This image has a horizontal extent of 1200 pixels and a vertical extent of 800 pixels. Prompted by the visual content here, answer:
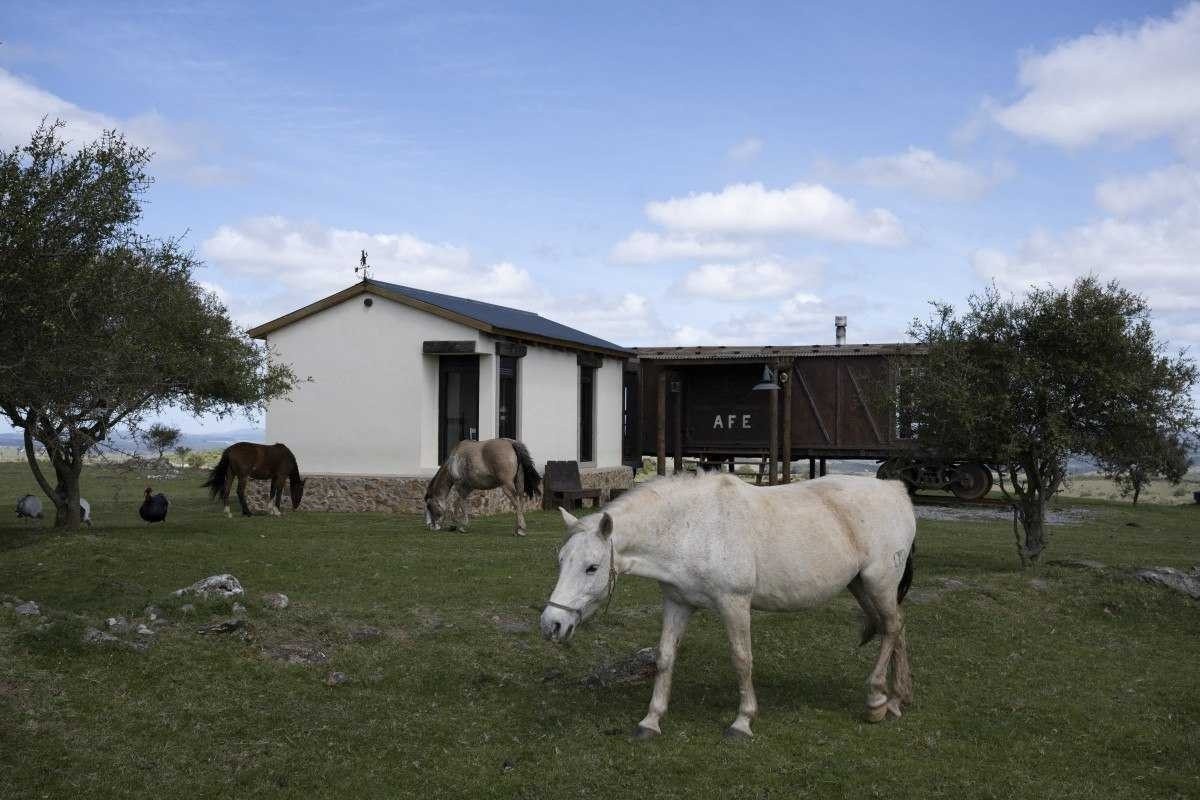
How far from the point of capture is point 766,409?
1134 inches

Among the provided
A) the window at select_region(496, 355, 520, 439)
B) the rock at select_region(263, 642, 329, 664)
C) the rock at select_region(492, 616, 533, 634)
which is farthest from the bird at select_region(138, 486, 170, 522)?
the rock at select_region(263, 642, 329, 664)

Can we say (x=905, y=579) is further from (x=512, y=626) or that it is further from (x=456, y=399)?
(x=456, y=399)

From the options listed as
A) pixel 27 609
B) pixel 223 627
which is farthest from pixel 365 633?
pixel 27 609

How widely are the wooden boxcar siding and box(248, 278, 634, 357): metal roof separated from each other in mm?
4379

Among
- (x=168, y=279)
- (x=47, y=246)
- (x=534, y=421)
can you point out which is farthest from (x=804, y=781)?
(x=534, y=421)

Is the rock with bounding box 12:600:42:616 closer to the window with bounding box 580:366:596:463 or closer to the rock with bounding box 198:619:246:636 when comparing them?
the rock with bounding box 198:619:246:636

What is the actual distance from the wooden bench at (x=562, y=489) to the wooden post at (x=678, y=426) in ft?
17.5

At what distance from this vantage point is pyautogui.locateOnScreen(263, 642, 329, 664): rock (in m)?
8.34

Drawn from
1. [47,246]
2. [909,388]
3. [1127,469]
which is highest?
[47,246]

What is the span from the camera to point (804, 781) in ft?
19.7

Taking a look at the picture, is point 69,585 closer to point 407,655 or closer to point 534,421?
point 407,655

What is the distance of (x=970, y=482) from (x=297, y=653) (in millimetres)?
21893

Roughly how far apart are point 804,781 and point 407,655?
4.00 metres

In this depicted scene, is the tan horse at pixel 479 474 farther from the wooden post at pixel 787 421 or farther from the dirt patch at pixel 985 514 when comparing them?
the wooden post at pixel 787 421
